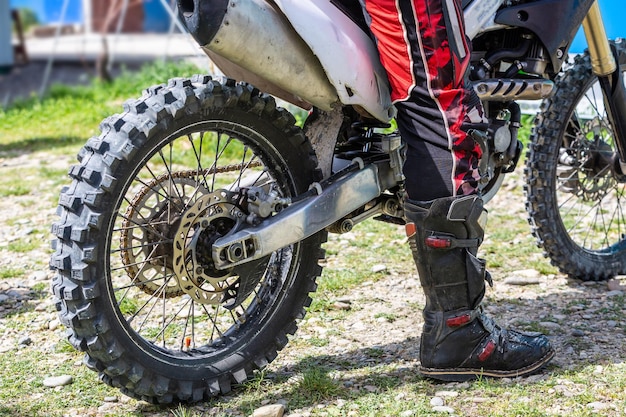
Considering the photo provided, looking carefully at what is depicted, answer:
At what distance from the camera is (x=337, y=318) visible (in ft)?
14.0

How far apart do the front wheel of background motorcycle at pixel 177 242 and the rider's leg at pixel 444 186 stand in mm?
402

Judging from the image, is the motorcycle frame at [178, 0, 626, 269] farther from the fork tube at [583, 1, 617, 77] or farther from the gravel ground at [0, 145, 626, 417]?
the fork tube at [583, 1, 617, 77]

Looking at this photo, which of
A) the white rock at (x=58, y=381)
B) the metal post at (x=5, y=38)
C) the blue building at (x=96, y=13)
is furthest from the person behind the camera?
the blue building at (x=96, y=13)

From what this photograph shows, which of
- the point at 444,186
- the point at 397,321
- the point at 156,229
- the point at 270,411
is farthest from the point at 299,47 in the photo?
the point at 397,321

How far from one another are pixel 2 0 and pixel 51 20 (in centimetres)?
515

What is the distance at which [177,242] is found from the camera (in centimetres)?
330

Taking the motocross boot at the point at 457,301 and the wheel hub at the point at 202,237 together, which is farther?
the motocross boot at the point at 457,301

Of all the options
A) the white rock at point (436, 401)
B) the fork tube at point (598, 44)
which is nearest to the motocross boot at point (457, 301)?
the white rock at point (436, 401)

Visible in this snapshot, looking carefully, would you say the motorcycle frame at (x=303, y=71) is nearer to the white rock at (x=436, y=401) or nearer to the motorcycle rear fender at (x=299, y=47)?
the motorcycle rear fender at (x=299, y=47)

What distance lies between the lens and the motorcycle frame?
3162 millimetres

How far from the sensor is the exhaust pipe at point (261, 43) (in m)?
3.11

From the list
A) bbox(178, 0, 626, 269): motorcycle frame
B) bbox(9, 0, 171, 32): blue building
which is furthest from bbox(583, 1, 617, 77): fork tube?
bbox(9, 0, 171, 32): blue building

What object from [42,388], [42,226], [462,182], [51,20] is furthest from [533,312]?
[51,20]

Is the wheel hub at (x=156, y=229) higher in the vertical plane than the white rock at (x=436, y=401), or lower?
higher
